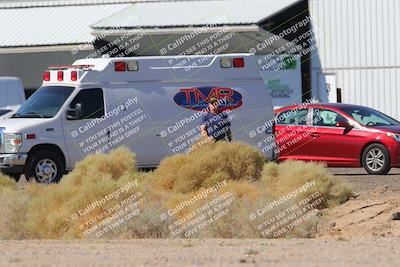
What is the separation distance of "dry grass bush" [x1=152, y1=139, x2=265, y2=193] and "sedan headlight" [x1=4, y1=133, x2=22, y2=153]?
10.4ft

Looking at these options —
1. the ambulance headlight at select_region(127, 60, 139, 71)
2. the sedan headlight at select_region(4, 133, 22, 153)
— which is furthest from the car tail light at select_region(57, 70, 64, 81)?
the sedan headlight at select_region(4, 133, 22, 153)

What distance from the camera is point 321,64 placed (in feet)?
139

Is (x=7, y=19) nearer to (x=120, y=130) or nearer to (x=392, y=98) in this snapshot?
(x=392, y=98)

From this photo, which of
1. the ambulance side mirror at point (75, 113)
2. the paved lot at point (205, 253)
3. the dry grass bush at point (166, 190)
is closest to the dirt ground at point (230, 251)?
the paved lot at point (205, 253)

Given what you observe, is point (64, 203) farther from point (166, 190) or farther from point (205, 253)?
point (205, 253)

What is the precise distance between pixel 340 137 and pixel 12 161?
672 centimetres

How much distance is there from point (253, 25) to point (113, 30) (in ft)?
18.9

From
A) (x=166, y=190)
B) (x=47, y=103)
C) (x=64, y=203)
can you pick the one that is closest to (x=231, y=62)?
(x=47, y=103)

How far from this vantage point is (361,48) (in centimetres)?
4169

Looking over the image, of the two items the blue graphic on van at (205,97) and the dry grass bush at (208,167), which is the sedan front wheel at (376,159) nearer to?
the blue graphic on van at (205,97)

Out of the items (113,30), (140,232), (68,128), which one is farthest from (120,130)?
(113,30)

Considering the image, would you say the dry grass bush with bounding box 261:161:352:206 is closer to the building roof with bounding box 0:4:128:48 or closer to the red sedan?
the red sedan

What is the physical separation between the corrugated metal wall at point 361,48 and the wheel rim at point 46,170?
20.5 m

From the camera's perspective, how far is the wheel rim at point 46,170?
74.1 feet
